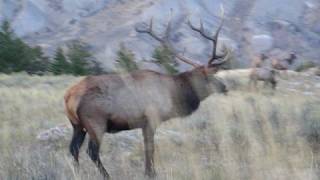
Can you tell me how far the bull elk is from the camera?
7691 millimetres

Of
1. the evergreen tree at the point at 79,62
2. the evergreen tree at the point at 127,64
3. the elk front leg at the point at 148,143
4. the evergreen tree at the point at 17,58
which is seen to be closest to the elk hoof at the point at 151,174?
the elk front leg at the point at 148,143

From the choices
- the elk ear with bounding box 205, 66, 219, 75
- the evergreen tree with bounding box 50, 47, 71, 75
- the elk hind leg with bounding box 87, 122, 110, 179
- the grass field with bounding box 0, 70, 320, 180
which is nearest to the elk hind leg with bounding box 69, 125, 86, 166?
the grass field with bounding box 0, 70, 320, 180

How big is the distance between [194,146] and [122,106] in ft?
3.31

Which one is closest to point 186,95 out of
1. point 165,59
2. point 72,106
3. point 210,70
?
point 210,70

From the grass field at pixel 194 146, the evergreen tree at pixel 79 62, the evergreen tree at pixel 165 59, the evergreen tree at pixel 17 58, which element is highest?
the grass field at pixel 194 146

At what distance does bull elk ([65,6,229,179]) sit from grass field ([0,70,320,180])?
A: 296 millimetres

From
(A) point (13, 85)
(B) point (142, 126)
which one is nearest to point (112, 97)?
(B) point (142, 126)

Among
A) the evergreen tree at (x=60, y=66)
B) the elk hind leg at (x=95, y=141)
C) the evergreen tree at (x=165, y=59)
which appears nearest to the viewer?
the elk hind leg at (x=95, y=141)

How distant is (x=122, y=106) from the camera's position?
311 inches

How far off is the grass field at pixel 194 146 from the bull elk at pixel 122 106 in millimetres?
296

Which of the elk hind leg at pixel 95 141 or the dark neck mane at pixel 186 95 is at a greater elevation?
the elk hind leg at pixel 95 141

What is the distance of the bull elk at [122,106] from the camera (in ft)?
25.2

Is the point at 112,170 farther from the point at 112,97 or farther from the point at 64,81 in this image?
the point at 64,81

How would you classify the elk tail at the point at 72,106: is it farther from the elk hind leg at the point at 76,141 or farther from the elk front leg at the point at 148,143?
the elk front leg at the point at 148,143
